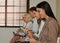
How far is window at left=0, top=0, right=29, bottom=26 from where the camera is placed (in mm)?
5223

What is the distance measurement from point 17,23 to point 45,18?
11.5 feet

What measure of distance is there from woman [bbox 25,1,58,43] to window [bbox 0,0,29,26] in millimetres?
3440

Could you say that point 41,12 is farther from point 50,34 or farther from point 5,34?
point 5,34

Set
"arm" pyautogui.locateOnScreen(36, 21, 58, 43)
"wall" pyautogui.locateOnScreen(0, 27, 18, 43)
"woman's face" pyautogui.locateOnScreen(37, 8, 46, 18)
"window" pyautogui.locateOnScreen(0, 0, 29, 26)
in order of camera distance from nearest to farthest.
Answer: "arm" pyautogui.locateOnScreen(36, 21, 58, 43), "woman's face" pyautogui.locateOnScreen(37, 8, 46, 18), "wall" pyautogui.locateOnScreen(0, 27, 18, 43), "window" pyautogui.locateOnScreen(0, 0, 29, 26)

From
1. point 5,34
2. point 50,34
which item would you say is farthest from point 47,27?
point 5,34

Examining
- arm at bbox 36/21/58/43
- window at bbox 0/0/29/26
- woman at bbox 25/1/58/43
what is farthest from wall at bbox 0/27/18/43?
arm at bbox 36/21/58/43

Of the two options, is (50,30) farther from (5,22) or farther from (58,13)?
(5,22)

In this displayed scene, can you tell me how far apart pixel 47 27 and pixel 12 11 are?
11.9 feet

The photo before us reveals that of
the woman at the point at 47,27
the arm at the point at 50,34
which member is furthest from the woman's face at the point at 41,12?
the arm at the point at 50,34

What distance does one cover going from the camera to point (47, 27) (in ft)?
→ 5.54

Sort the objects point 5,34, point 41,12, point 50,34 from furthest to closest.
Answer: point 5,34 < point 41,12 < point 50,34

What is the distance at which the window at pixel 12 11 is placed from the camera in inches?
206

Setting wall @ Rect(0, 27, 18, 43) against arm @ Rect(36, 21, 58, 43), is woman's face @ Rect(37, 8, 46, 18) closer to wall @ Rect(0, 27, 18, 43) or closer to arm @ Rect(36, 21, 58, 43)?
arm @ Rect(36, 21, 58, 43)

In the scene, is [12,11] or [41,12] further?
[12,11]
